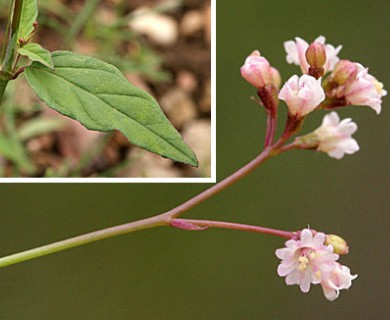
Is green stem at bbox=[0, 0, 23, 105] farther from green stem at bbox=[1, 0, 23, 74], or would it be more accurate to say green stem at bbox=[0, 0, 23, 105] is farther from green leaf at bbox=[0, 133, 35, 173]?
green leaf at bbox=[0, 133, 35, 173]

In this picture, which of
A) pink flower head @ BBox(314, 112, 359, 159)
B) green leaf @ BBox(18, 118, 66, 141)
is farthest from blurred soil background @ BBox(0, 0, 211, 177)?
pink flower head @ BBox(314, 112, 359, 159)

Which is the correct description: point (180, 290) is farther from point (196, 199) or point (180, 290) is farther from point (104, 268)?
point (196, 199)

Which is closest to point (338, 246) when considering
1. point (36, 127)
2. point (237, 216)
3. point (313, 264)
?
point (313, 264)

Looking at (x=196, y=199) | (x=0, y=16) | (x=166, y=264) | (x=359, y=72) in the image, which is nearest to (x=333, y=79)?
(x=359, y=72)

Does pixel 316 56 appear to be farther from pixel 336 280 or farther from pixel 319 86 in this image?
pixel 336 280

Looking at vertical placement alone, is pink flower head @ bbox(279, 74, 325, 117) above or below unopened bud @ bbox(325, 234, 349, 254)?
above

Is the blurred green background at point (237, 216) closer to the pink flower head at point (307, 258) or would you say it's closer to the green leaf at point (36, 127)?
the green leaf at point (36, 127)
